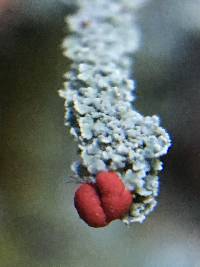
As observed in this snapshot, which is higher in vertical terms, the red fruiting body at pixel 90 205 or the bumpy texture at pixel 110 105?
the bumpy texture at pixel 110 105

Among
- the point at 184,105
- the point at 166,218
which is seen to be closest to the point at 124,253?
the point at 166,218

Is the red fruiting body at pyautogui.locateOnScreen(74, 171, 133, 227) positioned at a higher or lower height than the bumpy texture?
lower

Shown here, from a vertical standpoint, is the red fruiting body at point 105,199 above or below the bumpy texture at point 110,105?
below

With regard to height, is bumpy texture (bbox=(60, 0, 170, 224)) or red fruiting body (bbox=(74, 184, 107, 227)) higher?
bumpy texture (bbox=(60, 0, 170, 224))

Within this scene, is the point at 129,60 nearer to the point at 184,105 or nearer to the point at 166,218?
the point at 184,105
